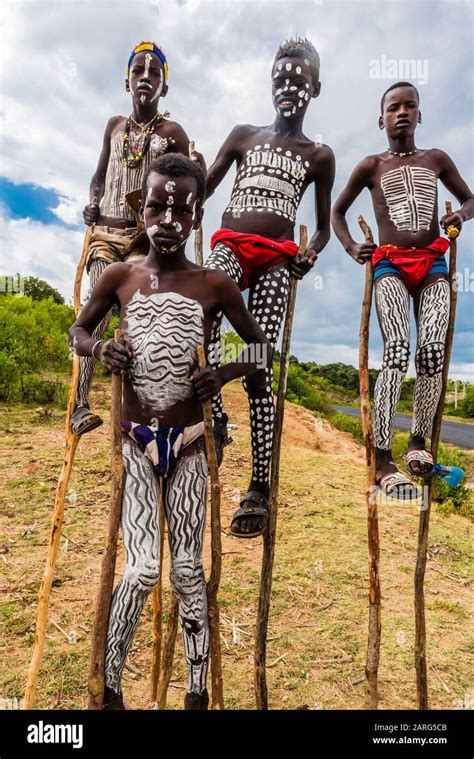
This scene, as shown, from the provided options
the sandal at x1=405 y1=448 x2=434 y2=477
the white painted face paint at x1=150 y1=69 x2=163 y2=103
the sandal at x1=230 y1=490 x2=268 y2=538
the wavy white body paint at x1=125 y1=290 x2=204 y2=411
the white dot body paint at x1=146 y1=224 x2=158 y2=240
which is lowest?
the sandal at x1=230 y1=490 x2=268 y2=538

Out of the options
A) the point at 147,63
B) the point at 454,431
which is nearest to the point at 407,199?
the point at 147,63

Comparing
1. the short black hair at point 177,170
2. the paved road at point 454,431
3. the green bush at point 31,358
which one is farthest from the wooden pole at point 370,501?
the paved road at point 454,431

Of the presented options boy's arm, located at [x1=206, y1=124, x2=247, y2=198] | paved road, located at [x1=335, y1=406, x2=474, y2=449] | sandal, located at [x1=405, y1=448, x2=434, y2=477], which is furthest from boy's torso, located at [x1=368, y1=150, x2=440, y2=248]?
paved road, located at [x1=335, y1=406, x2=474, y2=449]

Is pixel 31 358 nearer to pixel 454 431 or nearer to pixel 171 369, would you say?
pixel 171 369

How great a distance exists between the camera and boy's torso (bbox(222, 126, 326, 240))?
10.0ft

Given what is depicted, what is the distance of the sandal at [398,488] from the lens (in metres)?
2.77

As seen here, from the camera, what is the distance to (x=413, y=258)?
3.14 metres

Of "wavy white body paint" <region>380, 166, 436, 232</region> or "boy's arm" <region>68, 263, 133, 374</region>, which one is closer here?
"boy's arm" <region>68, 263, 133, 374</region>

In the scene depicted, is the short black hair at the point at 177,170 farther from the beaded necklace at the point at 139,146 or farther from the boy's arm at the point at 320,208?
the beaded necklace at the point at 139,146

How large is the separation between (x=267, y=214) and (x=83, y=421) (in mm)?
1661

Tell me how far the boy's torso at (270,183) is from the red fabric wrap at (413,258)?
0.60 metres

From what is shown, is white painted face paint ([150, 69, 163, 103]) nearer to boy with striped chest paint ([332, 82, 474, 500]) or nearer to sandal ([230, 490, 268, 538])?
boy with striped chest paint ([332, 82, 474, 500])

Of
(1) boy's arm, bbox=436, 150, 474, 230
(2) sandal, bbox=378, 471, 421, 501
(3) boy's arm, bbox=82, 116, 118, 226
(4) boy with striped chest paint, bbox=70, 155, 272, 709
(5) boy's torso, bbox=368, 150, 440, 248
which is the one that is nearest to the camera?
(4) boy with striped chest paint, bbox=70, 155, 272, 709

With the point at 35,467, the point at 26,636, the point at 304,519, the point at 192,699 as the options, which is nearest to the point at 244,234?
the point at 192,699
